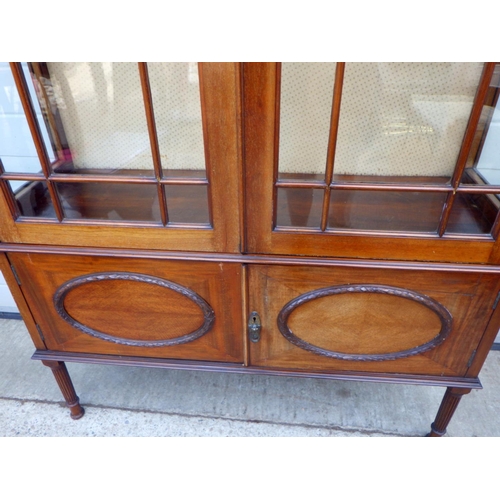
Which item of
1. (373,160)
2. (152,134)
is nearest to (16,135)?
(152,134)

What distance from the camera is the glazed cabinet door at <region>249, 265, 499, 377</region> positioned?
739mm

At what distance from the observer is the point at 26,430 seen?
1.08m

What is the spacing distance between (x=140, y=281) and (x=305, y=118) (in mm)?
433

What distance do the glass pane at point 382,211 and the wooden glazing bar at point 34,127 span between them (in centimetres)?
48

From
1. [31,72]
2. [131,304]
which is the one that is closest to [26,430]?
[131,304]

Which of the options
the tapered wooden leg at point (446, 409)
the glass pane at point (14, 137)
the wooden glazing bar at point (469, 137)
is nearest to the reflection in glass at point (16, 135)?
the glass pane at point (14, 137)

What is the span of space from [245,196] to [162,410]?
0.73m

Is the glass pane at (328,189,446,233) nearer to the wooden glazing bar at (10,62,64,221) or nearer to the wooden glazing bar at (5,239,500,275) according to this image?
the wooden glazing bar at (5,239,500,275)

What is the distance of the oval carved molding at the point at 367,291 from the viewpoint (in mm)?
749

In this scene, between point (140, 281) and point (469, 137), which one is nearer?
point (469, 137)

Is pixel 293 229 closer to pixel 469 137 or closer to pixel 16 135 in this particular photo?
pixel 469 137

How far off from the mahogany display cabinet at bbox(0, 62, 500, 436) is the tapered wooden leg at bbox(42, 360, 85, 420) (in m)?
0.18

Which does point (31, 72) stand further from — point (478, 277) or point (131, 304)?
point (478, 277)

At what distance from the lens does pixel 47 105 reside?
715 millimetres
